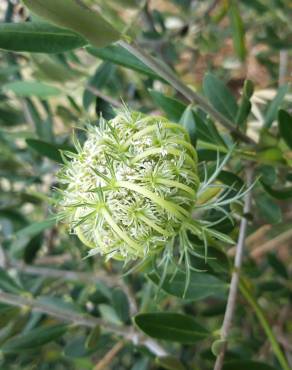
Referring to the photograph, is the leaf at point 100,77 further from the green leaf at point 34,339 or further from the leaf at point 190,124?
the green leaf at point 34,339

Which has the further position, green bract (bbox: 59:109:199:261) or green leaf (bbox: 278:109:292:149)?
green leaf (bbox: 278:109:292:149)

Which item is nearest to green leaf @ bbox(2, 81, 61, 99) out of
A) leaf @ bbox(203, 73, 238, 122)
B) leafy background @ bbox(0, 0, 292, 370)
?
leafy background @ bbox(0, 0, 292, 370)

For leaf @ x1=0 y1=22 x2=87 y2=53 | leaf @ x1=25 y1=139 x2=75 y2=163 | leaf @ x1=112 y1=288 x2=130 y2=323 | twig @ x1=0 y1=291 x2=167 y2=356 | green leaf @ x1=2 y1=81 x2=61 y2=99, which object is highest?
leaf @ x1=0 y1=22 x2=87 y2=53

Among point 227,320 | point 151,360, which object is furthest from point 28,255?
point 227,320

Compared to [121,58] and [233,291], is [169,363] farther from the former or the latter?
[121,58]

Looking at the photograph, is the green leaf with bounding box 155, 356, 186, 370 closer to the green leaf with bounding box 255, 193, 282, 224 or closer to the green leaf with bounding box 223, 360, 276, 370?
the green leaf with bounding box 223, 360, 276, 370

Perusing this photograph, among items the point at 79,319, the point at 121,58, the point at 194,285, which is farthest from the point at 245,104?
the point at 79,319
